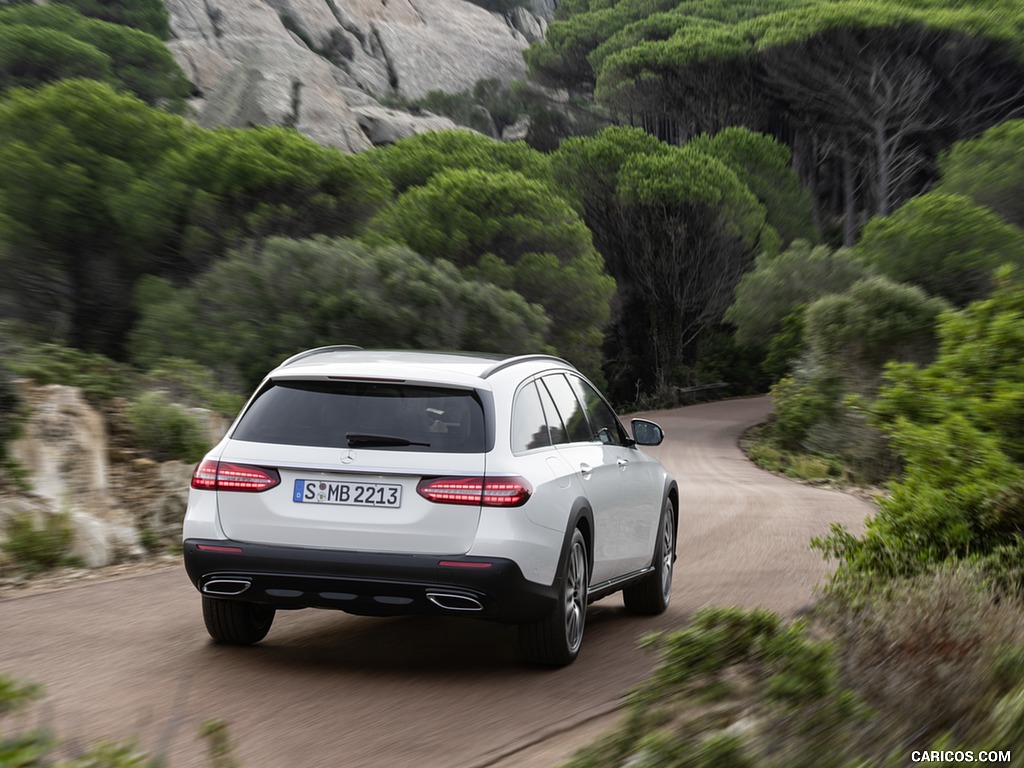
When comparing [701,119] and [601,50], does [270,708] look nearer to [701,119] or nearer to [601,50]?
[701,119]

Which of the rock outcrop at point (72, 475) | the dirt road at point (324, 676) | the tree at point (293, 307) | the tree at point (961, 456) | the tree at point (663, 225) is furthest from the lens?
the tree at point (663, 225)

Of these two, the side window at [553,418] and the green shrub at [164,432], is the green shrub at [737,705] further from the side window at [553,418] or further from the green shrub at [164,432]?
the green shrub at [164,432]

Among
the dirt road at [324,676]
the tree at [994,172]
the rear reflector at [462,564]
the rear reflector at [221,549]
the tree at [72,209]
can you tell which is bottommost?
the dirt road at [324,676]

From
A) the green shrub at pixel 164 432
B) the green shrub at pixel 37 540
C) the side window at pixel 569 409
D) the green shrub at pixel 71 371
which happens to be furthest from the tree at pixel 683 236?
the side window at pixel 569 409

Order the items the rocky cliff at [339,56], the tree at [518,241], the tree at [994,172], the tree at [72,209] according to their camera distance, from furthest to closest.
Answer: the rocky cliff at [339,56] → the tree at [994,172] → the tree at [518,241] → the tree at [72,209]

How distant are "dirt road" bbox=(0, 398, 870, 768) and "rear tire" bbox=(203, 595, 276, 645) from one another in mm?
104

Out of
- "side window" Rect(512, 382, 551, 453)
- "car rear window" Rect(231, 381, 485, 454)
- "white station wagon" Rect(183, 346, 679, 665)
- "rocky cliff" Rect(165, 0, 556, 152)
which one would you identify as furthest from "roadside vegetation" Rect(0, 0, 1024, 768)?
"rocky cliff" Rect(165, 0, 556, 152)

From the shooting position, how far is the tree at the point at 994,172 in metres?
42.3

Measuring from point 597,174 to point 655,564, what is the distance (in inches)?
1568

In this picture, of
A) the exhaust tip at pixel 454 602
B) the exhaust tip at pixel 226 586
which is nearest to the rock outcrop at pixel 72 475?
the exhaust tip at pixel 226 586

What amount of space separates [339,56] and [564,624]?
75018 mm

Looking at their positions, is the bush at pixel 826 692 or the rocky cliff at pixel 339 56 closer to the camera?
the bush at pixel 826 692

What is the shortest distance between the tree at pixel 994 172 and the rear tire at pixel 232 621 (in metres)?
39.3

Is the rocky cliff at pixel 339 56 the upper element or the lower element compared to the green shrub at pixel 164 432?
upper
